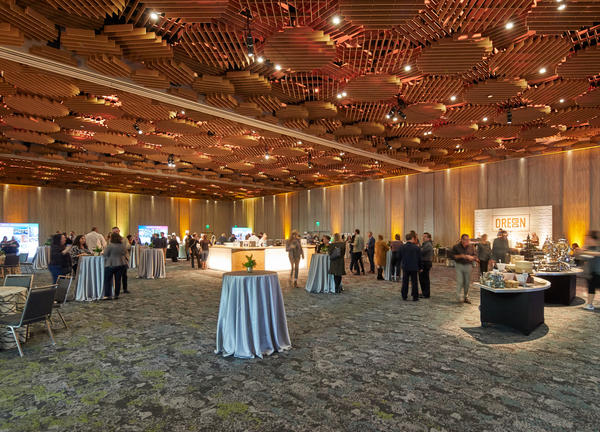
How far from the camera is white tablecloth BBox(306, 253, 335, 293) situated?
845cm

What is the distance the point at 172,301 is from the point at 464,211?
13340mm

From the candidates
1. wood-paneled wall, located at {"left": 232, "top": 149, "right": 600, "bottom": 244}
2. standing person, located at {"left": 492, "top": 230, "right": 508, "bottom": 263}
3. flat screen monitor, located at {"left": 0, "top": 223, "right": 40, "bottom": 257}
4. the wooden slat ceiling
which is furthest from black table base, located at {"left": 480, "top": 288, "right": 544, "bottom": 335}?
flat screen monitor, located at {"left": 0, "top": 223, "right": 40, "bottom": 257}

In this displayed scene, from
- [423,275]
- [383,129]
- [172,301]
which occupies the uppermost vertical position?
[383,129]

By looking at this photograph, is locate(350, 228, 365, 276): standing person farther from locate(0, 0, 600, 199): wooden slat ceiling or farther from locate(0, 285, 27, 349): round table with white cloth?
locate(0, 285, 27, 349): round table with white cloth

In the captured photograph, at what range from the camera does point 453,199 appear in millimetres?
16016

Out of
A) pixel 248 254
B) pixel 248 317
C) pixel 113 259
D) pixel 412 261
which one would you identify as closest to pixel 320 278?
pixel 412 261

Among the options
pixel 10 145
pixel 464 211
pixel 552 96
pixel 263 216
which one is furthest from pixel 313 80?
pixel 263 216

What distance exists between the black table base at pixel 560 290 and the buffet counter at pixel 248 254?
813 cm

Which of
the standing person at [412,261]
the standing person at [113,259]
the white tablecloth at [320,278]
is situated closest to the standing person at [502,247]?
the standing person at [412,261]

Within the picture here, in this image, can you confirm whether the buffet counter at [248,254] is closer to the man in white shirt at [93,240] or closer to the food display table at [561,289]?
the man in white shirt at [93,240]

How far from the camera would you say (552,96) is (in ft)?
22.1

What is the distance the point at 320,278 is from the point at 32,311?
5.77m

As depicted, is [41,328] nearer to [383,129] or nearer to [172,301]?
[172,301]

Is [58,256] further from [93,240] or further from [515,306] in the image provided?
[515,306]
